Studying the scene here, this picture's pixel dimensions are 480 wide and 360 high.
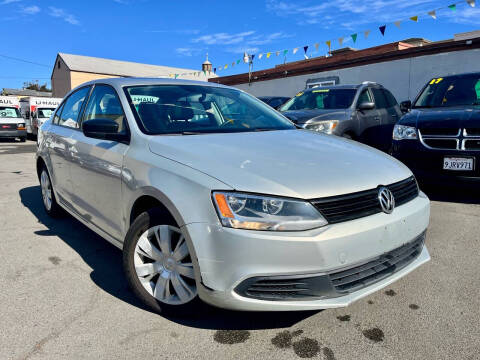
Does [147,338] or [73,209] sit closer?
[147,338]

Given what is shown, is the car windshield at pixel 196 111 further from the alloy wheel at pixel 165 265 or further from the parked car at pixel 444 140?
the parked car at pixel 444 140

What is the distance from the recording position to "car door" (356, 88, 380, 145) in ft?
22.0

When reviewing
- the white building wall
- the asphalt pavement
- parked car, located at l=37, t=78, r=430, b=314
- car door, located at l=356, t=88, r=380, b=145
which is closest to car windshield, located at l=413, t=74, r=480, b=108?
car door, located at l=356, t=88, r=380, b=145

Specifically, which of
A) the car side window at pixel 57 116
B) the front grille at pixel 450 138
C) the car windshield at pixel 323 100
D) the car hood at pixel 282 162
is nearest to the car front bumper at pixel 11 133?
the car windshield at pixel 323 100

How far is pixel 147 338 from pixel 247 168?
110cm

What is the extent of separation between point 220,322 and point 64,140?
2383 mm

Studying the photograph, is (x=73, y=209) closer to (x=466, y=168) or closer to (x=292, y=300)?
(x=292, y=300)

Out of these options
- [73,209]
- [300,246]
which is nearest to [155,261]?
[300,246]

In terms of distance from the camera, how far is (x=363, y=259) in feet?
6.66

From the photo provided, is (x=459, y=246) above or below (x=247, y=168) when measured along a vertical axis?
below

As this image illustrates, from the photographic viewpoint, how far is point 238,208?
1917mm

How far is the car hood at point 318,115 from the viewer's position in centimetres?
622

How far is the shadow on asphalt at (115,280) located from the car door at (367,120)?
4.71 m

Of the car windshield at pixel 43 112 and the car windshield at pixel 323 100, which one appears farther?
the car windshield at pixel 43 112
